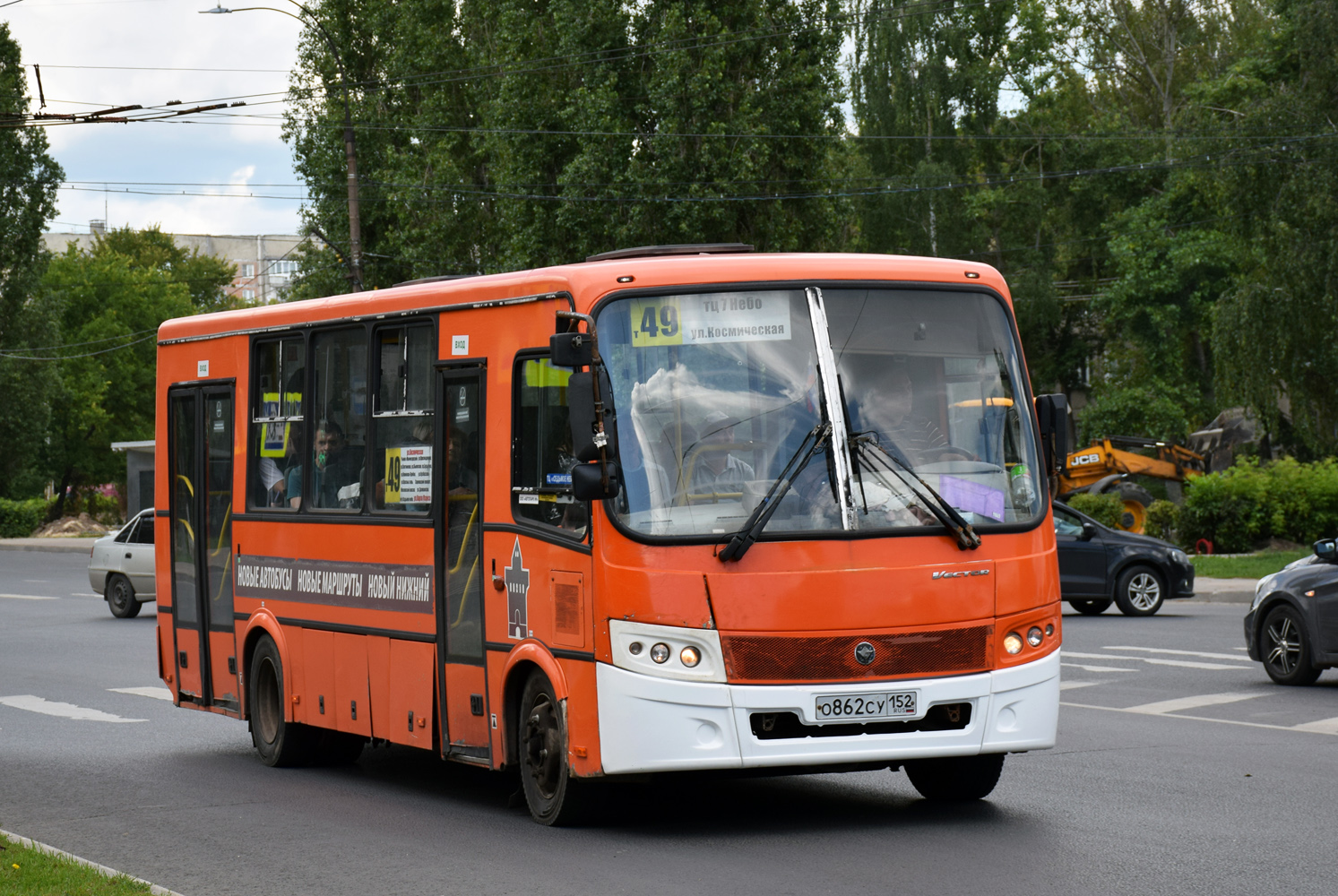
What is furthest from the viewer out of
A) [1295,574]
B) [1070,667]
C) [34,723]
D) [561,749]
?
[1070,667]

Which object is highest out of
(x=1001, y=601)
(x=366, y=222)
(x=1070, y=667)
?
(x=366, y=222)

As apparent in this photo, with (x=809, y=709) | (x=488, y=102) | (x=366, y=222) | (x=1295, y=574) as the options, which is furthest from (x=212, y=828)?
(x=366, y=222)

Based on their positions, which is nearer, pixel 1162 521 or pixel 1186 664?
pixel 1186 664

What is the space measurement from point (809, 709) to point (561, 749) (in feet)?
4.14

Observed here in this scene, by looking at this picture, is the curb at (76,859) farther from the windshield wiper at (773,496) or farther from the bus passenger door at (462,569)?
the windshield wiper at (773,496)

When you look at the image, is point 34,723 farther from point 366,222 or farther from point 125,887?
point 366,222

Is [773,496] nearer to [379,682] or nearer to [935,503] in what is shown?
[935,503]

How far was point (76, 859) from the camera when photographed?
25.7 ft

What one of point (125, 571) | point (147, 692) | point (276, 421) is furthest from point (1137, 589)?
→ point (276, 421)

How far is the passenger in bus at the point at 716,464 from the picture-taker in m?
8.26

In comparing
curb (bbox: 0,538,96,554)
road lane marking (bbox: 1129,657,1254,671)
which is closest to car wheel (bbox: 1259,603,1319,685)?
road lane marking (bbox: 1129,657,1254,671)

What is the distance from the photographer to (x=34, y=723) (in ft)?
47.1

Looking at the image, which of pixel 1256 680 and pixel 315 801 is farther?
pixel 1256 680

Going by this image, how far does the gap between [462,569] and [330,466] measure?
185 centimetres
